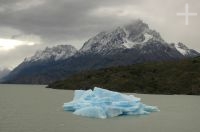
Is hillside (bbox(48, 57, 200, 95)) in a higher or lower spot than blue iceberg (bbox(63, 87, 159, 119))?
higher

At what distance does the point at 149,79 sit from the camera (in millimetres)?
163500

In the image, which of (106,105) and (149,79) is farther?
(149,79)

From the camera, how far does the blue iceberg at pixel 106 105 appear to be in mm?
44938

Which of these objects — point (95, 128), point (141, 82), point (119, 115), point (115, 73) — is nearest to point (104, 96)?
point (119, 115)

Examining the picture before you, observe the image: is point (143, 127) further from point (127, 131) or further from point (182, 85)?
point (182, 85)

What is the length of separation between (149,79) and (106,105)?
4696 inches

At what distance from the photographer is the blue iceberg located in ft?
147

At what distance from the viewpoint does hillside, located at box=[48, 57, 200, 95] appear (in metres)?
148

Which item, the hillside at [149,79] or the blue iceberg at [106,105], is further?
the hillside at [149,79]

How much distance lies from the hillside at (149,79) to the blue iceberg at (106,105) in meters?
93.7

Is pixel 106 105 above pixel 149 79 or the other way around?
the other way around

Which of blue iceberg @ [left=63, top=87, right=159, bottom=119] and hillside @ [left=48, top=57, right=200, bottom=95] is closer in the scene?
blue iceberg @ [left=63, top=87, right=159, bottom=119]

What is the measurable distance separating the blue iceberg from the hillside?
93.7 metres

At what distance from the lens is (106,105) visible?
1805 inches
